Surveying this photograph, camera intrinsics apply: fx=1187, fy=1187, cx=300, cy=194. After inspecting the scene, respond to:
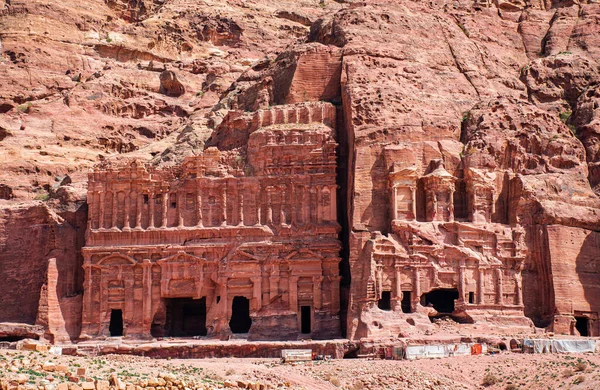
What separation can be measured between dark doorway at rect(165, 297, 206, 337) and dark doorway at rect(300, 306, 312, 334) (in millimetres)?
5787

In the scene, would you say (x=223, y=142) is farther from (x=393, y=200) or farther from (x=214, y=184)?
(x=393, y=200)

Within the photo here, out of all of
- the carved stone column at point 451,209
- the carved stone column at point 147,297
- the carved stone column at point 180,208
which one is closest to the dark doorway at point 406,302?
the carved stone column at point 451,209

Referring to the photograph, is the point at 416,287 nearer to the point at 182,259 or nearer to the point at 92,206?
the point at 182,259

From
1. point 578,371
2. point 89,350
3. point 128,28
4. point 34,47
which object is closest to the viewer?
point 578,371

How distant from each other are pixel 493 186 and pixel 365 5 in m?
15.0

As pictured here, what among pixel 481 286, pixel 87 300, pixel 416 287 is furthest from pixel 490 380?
pixel 87 300

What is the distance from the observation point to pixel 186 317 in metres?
67.1

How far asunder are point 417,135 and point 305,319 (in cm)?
1145

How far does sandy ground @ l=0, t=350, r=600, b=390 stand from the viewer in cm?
4356

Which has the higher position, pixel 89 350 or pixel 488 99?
pixel 488 99

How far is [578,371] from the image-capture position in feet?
154

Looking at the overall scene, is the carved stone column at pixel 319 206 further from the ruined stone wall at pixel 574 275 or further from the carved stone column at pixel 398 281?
the ruined stone wall at pixel 574 275

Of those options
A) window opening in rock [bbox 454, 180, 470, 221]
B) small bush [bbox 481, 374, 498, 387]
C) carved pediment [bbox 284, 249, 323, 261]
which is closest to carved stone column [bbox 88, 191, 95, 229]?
carved pediment [bbox 284, 249, 323, 261]

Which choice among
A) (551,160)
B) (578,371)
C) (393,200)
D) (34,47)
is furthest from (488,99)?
(34,47)
